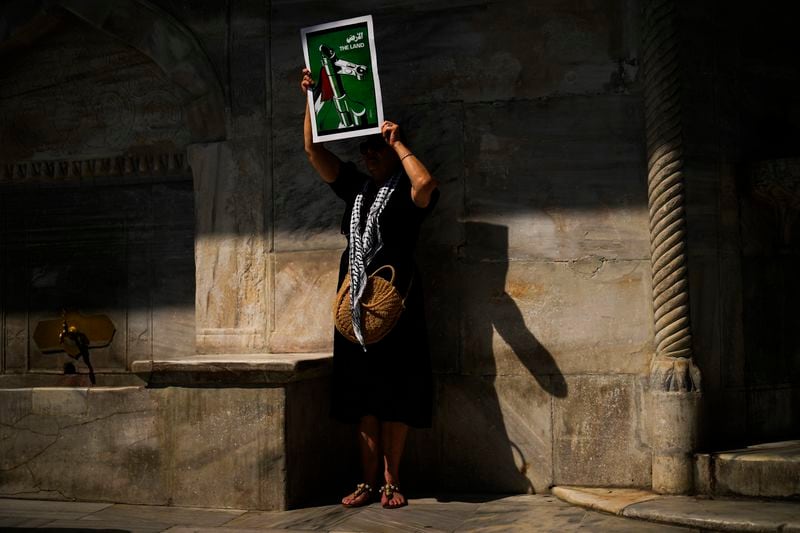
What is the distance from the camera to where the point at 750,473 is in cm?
476

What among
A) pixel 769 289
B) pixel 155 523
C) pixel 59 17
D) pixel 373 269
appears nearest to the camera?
pixel 155 523

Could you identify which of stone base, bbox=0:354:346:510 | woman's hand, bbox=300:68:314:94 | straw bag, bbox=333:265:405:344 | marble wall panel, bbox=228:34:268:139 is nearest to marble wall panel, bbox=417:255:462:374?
straw bag, bbox=333:265:405:344

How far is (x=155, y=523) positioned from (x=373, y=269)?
1574mm

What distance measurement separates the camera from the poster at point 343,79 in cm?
507

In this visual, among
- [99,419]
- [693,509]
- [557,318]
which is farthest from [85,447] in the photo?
[693,509]

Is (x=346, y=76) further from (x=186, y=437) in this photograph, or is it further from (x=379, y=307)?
(x=186, y=437)

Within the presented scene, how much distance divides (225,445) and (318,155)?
1530 mm

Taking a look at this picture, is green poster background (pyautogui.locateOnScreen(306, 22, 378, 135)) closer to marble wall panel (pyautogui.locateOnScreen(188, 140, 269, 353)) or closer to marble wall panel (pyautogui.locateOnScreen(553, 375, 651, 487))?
marble wall panel (pyautogui.locateOnScreen(188, 140, 269, 353))

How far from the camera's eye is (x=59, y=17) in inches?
247

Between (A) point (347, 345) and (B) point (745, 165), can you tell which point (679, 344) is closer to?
(B) point (745, 165)

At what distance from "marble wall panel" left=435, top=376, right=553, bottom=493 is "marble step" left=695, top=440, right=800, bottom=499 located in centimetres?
79

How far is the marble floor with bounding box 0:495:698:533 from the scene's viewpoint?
4.56 meters

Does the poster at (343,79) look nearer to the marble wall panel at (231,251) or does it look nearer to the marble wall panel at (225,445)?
the marble wall panel at (231,251)

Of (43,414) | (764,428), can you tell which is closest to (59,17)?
(43,414)
